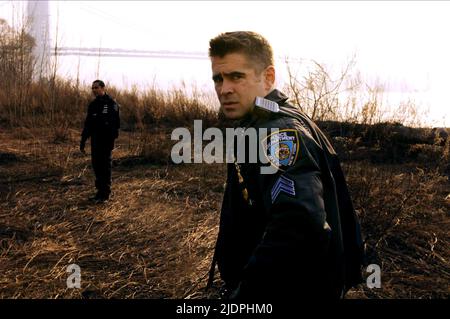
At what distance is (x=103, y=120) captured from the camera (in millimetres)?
4930

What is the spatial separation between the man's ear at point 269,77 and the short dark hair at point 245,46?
18 mm

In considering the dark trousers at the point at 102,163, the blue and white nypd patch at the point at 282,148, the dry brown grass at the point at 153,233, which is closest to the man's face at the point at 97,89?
the dark trousers at the point at 102,163

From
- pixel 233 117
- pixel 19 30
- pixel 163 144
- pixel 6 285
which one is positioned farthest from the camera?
pixel 19 30

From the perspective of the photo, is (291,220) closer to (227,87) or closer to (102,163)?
(227,87)

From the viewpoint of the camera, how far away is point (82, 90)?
12.1m

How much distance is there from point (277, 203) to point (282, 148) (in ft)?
0.51

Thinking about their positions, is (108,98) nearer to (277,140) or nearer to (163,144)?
(163,144)

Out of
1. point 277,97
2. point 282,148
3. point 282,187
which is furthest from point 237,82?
point 282,187

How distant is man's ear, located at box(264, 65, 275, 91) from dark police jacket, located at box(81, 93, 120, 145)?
Result: 3.84 m

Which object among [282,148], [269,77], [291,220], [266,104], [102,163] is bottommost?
[102,163]
